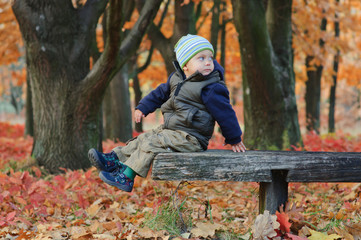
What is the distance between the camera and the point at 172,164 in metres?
2.85

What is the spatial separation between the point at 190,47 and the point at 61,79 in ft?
10.1

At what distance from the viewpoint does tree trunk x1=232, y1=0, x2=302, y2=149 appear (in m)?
6.56

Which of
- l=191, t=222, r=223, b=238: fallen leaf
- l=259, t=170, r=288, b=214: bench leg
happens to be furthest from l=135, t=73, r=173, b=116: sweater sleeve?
l=259, t=170, r=288, b=214: bench leg

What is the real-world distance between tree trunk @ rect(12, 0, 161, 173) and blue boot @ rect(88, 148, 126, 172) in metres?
2.39

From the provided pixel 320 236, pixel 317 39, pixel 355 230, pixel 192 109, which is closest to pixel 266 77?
pixel 192 109

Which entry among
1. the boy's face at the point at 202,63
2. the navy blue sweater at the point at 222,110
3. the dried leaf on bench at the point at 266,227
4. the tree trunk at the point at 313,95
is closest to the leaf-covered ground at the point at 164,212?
the dried leaf on bench at the point at 266,227

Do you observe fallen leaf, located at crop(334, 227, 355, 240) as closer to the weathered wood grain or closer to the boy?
the weathered wood grain

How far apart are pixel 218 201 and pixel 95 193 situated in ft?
4.84

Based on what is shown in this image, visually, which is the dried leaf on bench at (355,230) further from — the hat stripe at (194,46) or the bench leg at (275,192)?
the hat stripe at (194,46)

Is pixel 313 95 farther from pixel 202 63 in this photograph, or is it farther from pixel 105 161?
pixel 105 161

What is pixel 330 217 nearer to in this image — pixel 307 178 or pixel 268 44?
pixel 307 178

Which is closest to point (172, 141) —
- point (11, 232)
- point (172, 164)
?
point (172, 164)

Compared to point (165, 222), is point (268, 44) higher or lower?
higher

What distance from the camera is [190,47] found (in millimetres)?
3141
